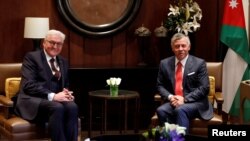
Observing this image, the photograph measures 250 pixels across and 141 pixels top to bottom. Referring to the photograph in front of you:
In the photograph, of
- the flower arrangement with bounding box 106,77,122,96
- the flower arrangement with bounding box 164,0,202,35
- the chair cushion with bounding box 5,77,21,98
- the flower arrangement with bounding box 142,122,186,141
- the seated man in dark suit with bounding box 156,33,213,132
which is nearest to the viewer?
the flower arrangement with bounding box 142,122,186,141

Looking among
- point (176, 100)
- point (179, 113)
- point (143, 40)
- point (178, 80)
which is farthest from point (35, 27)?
point (179, 113)

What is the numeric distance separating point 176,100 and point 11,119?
1614 mm

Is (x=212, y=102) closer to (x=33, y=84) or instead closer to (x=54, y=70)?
(x=54, y=70)

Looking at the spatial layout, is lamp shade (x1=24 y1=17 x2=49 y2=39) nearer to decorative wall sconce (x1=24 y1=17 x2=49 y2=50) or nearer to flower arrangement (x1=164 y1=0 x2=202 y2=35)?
decorative wall sconce (x1=24 y1=17 x2=49 y2=50)

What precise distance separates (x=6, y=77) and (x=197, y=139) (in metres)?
2.30

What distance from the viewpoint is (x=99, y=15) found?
6359 millimetres

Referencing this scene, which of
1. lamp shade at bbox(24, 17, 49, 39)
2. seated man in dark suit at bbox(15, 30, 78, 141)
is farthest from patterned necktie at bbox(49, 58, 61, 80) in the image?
lamp shade at bbox(24, 17, 49, 39)

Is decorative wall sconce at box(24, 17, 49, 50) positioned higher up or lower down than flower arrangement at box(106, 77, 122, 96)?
higher up

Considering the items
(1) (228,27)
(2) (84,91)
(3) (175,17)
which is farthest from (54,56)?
(1) (228,27)

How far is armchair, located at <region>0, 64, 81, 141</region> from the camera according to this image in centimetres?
468

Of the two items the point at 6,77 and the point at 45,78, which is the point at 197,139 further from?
the point at 6,77

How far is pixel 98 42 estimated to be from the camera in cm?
639

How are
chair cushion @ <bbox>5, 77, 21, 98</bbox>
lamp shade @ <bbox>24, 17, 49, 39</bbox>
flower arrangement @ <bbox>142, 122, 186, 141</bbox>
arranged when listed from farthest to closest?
1. lamp shade @ <bbox>24, 17, 49, 39</bbox>
2. chair cushion @ <bbox>5, 77, 21, 98</bbox>
3. flower arrangement @ <bbox>142, 122, 186, 141</bbox>

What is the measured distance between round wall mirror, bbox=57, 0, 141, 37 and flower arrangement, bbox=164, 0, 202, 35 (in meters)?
0.53
